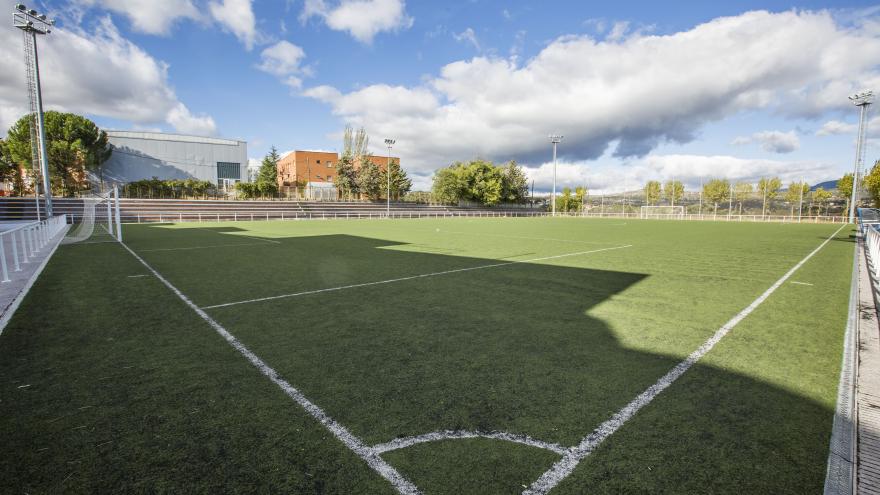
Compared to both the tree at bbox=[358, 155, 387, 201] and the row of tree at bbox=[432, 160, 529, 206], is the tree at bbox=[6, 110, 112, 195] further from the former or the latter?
the row of tree at bbox=[432, 160, 529, 206]

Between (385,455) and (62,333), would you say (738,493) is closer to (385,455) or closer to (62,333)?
(385,455)

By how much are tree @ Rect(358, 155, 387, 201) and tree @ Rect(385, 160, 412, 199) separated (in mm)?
2077

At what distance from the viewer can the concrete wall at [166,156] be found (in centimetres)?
6075

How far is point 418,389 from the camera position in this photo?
11.3 ft

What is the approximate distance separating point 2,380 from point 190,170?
7458 cm

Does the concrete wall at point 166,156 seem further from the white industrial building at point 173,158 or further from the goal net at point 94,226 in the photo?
the goal net at point 94,226

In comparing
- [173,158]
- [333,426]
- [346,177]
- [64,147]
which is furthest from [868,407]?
[173,158]

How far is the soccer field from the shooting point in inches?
93.4

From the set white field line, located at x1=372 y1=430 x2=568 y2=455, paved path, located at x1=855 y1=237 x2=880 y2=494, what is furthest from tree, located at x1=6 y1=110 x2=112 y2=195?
paved path, located at x1=855 y1=237 x2=880 y2=494

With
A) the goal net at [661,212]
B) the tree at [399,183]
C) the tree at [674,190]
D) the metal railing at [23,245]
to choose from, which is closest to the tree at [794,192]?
the tree at [674,190]

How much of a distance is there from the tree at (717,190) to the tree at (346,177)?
72.3 meters

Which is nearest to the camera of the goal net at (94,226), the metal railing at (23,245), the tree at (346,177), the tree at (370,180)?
the metal railing at (23,245)

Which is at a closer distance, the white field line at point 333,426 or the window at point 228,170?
the white field line at point 333,426

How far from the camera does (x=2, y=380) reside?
3.59 metres
